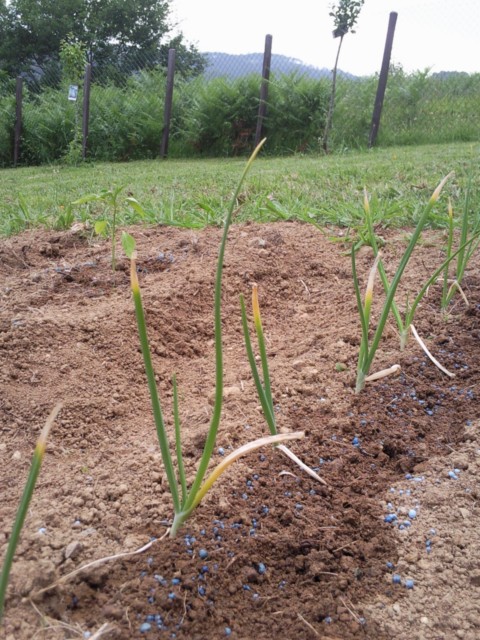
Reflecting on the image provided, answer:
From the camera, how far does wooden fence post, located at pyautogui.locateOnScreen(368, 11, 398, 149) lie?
8227 millimetres

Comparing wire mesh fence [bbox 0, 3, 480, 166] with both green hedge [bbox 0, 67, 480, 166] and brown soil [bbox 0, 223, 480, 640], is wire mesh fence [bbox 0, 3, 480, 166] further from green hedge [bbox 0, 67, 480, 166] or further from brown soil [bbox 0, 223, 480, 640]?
brown soil [bbox 0, 223, 480, 640]

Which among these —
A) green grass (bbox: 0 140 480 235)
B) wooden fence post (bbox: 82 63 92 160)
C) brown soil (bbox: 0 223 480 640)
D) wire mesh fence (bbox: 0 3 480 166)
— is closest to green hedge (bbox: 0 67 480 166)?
wire mesh fence (bbox: 0 3 480 166)

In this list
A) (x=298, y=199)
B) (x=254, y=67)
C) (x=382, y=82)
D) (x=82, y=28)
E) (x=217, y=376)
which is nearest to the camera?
(x=217, y=376)

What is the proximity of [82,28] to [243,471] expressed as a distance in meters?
29.3

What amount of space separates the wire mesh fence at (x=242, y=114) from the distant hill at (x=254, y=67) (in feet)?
0.07

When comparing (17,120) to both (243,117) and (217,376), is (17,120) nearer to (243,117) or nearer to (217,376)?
(243,117)

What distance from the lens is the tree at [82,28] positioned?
966 inches

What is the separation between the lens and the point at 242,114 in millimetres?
9672

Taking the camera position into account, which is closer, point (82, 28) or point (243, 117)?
point (243, 117)

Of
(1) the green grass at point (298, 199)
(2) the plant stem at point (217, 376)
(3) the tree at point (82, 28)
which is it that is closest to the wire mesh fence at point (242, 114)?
(1) the green grass at point (298, 199)

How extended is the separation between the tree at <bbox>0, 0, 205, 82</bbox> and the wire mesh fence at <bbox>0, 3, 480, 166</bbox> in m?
14.8

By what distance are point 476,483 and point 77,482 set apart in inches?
33.7

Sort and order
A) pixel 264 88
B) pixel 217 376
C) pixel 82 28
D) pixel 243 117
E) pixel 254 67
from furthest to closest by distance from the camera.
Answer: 1. pixel 82 28
2. pixel 254 67
3. pixel 243 117
4. pixel 264 88
5. pixel 217 376

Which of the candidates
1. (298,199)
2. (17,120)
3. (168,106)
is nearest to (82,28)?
(17,120)
